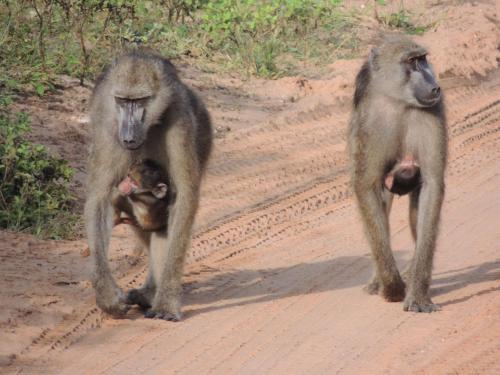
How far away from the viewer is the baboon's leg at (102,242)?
6215mm

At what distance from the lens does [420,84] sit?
6598 millimetres

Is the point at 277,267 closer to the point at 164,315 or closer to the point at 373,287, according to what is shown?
the point at 373,287

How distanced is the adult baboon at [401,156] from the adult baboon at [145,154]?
3.28 feet

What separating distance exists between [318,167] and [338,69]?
2842 millimetres

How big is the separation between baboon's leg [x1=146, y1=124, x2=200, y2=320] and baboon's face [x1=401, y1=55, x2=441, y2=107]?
1313 mm

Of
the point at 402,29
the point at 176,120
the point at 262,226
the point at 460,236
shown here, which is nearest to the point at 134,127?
the point at 176,120

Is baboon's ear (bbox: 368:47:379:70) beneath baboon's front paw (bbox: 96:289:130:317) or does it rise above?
above

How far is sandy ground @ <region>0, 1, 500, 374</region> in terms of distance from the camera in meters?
5.76

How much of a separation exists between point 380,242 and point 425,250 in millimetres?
263

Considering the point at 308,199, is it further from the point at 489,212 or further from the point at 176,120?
the point at 176,120

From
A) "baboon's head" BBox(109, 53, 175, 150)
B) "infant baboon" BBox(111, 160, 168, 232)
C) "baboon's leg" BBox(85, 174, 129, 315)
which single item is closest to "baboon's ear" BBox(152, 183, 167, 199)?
"infant baboon" BBox(111, 160, 168, 232)

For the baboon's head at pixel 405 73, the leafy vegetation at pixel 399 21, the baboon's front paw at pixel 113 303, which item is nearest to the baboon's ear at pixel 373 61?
the baboon's head at pixel 405 73

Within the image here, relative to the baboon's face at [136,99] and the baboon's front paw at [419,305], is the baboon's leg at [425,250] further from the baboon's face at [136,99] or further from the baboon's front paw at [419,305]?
the baboon's face at [136,99]

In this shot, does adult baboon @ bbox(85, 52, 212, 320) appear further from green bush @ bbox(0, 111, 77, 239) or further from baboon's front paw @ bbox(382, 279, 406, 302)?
green bush @ bbox(0, 111, 77, 239)
